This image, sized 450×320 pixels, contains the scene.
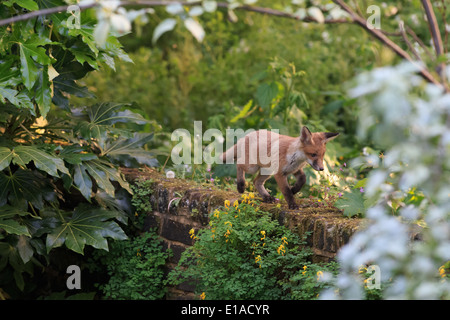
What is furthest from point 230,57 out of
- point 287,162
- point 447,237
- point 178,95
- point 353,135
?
point 447,237

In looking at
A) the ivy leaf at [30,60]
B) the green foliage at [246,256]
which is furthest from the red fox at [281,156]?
the ivy leaf at [30,60]

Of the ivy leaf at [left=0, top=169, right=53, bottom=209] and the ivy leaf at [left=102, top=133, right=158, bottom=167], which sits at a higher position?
the ivy leaf at [left=102, top=133, right=158, bottom=167]

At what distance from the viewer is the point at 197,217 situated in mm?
4484

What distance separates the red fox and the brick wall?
171mm

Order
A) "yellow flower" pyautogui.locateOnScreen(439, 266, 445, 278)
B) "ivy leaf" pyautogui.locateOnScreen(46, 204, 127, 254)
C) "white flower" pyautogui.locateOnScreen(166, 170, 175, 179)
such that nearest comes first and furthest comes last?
"yellow flower" pyautogui.locateOnScreen(439, 266, 445, 278) < "ivy leaf" pyautogui.locateOnScreen(46, 204, 127, 254) < "white flower" pyautogui.locateOnScreen(166, 170, 175, 179)

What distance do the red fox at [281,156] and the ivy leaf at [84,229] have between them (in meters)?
1.09

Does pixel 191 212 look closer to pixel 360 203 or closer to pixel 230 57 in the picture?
pixel 360 203

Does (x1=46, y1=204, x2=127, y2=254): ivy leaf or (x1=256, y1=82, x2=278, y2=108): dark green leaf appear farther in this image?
Result: (x1=256, y1=82, x2=278, y2=108): dark green leaf

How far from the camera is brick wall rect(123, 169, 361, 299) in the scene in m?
3.62

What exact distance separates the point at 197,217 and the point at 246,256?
683 mm

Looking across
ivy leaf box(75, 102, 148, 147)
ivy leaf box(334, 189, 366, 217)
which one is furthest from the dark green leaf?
ivy leaf box(334, 189, 366, 217)

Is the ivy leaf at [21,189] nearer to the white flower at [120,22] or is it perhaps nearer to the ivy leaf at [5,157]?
the ivy leaf at [5,157]

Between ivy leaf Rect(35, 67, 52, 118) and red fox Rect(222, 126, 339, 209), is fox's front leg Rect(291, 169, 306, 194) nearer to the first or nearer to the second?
red fox Rect(222, 126, 339, 209)

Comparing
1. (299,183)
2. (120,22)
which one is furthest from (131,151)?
(120,22)
